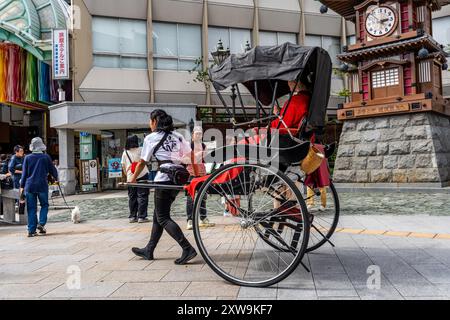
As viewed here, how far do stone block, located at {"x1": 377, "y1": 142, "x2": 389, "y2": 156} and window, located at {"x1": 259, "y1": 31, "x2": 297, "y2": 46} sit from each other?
1229 centimetres

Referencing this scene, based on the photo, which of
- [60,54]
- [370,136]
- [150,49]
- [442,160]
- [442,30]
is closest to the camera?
[442,160]

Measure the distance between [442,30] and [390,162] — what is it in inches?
508

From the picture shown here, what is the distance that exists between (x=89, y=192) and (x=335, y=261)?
17559mm

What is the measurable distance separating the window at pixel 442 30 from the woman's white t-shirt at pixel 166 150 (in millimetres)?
21728

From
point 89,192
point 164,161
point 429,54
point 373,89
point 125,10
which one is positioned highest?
point 125,10

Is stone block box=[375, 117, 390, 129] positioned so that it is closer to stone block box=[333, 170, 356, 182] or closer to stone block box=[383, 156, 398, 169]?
stone block box=[383, 156, 398, 169]

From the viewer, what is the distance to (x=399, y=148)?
517 inches

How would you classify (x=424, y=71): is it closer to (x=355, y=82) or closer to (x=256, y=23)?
(x=355, y=82)

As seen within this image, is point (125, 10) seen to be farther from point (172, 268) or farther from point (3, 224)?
point (172, 268)

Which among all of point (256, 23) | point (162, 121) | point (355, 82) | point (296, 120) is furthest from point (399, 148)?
point (256, 23)

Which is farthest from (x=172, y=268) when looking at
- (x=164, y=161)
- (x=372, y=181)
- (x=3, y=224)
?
(x=372, y=181)

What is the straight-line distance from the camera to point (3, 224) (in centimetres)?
965
